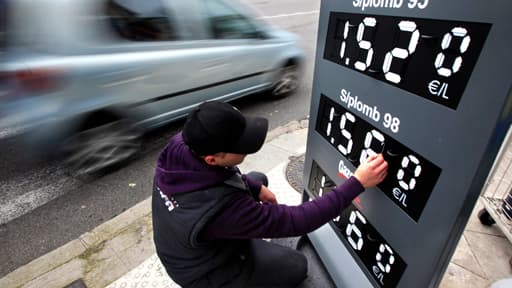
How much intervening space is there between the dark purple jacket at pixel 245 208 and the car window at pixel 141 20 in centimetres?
214

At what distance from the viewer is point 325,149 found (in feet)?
5.63

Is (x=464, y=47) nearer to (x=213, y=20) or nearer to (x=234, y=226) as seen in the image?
(x=234, y=226)

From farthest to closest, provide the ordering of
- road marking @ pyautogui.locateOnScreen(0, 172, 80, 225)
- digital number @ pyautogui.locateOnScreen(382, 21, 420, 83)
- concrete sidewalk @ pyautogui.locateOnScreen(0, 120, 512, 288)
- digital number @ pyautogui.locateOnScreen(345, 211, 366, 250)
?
road marking @ pyautogui.locateOnScreen(0, 172, 80, 225), concrete sidewalk @ pyautogui.locateOnScreen(0, 120, 512, 288), digital number @ pyautogui.locateOnScreen(345, 211, 366, 250), digital number @ pyautogui.locateOnScreen(382, 21, 420, 83)

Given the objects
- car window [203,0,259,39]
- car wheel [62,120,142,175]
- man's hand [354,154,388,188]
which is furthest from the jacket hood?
car window [203,0,259,39]

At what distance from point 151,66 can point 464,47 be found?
2.83 metres

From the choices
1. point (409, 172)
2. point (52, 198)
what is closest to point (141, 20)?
point (52, 198)

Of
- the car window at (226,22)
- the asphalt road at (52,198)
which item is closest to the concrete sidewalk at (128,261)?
the asphalt road at (52,198)

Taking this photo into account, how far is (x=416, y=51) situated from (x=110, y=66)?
2.62 meters

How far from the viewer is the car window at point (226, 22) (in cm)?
368

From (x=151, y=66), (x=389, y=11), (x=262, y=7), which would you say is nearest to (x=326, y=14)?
(x=389, y=11)

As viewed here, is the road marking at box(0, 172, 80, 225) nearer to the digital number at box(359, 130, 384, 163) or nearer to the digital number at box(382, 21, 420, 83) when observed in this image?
the digital number at box(359, 130, 384, 163)

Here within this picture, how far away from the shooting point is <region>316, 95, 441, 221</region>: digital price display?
42.2 inches

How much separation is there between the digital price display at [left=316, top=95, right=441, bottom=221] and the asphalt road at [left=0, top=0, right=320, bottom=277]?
2154 millimetres

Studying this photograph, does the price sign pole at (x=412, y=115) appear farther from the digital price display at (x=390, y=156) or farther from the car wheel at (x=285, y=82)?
the car wheel at (x=285, y=82)
